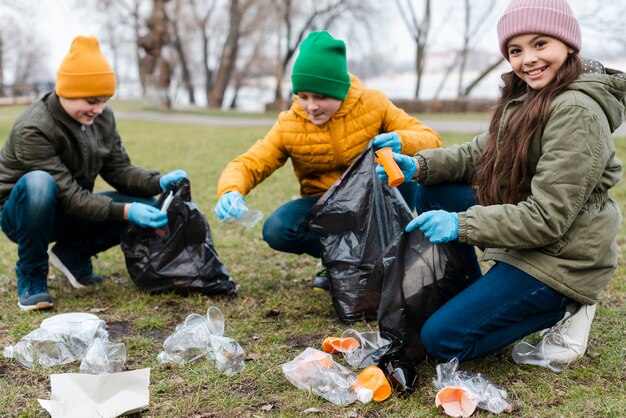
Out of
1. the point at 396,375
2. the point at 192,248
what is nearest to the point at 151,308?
the point at 192,248

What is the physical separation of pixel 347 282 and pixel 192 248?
2.83ft

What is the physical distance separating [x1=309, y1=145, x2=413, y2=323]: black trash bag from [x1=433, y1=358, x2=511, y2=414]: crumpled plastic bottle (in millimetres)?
628

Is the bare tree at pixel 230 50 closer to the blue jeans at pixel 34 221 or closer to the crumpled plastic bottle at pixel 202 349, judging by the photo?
the blue jeans at pixel 34 221

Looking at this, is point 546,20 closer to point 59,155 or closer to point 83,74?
point 83,74

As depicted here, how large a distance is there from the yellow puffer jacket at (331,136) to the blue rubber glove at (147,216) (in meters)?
0.38

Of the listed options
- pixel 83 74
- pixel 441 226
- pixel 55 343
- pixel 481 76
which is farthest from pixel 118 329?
pixel 481 76

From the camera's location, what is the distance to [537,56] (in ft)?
7.34

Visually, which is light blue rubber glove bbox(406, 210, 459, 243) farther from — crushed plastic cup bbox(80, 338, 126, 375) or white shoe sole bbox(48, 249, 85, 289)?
white shoe sole bbox(48, 249, 85, 289)

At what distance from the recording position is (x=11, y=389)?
7.66 feet

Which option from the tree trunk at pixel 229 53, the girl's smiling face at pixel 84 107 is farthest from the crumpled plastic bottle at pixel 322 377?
the tree trunk at pixel 229 53

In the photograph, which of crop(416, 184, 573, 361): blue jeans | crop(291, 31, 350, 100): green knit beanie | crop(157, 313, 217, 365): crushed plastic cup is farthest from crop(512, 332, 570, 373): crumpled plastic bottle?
crop(291, 31, 350, 100): green knit beanie

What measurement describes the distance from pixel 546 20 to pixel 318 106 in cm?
120

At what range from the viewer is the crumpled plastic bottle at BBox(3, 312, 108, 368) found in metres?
2.57

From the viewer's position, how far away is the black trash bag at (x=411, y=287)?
2434 mm
